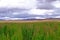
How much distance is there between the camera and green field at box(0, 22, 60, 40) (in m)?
0.98

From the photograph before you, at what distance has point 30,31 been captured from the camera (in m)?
1.02

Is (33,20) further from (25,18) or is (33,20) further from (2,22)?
(2,22)

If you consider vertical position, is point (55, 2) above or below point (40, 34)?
above

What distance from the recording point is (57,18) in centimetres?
107

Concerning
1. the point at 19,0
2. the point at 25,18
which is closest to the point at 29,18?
the point at 25,18

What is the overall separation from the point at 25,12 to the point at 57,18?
0.23 meters

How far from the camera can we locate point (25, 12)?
3.51ft

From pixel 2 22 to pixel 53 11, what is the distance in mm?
367

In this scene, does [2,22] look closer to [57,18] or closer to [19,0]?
[19,0]

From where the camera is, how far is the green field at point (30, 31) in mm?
980

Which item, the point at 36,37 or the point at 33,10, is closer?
the point at 36,37

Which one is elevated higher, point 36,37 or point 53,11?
point 53,11

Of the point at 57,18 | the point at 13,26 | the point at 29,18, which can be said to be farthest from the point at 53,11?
the point at 13,26

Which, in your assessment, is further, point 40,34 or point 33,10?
point 33,10
